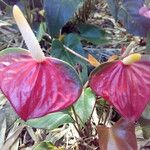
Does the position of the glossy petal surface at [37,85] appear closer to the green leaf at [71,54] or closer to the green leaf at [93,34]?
the green leaf at [71,54]

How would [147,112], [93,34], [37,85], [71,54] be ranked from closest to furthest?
[37,85]
[147,112]
[71,54]
[93,34]

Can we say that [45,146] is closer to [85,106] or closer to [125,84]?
[85,106]

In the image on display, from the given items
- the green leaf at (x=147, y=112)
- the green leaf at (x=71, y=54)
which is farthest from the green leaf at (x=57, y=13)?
the green leaf at (x=147, y=112)

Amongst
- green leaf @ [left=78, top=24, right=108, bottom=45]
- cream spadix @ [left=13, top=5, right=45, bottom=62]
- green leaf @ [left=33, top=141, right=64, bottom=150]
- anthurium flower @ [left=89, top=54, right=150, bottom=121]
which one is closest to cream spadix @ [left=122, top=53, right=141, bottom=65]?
anthurium flower @ [left=89, top=54, right=150, bottom=121]

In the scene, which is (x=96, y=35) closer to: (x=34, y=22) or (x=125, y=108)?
(x=34, y=22)

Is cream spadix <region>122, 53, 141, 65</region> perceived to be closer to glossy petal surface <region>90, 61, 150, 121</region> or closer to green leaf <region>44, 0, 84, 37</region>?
glossy petal surface <region>90, 61, 150, 121</region>

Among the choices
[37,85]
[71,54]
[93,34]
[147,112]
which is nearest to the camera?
[37,85]

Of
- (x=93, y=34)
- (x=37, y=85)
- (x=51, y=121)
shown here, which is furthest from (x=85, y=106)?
(x=93, y=34)
